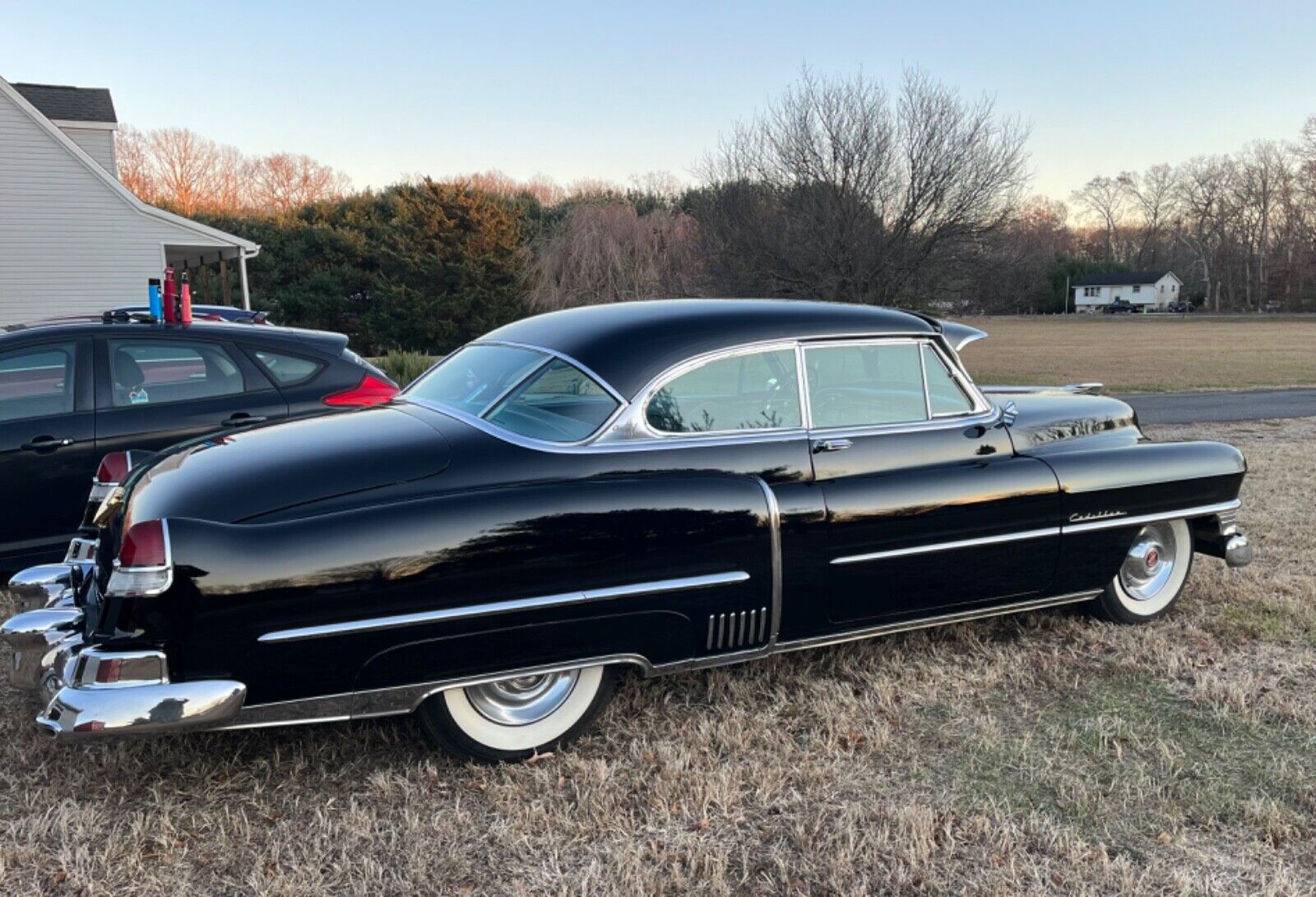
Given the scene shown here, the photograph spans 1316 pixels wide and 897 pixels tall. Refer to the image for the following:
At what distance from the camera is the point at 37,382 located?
4777 millimetres

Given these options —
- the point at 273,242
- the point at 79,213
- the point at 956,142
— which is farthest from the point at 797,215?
the point at 273,242

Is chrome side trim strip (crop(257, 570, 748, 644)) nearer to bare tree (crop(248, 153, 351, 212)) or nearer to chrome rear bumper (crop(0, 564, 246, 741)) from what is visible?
chrome rear bumper (crop(0, 564, 246, 741))

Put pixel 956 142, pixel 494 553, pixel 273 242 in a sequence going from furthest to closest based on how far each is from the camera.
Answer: pixel 273 242 < pixel 956 142 < pixel 494 553

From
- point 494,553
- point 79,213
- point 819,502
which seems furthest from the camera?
point 79,213

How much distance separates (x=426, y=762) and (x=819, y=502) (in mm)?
1594

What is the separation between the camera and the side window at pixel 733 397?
3.28 metres

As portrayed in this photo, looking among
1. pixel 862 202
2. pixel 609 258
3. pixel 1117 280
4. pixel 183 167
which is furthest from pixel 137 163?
pixel 1117 280

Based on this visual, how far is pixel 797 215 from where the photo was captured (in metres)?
21.9

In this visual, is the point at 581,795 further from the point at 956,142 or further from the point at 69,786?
the point at 956,142

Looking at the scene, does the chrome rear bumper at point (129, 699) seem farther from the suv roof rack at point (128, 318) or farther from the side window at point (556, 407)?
the suv roof rack at point (128, 318)

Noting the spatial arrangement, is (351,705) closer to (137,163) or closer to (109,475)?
(109,475)

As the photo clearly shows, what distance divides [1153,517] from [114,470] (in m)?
4.31

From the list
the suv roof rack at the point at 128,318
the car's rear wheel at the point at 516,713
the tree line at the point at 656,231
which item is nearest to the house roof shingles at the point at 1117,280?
the tree line at the point at 656,231

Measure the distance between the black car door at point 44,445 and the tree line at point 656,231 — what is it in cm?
1801
